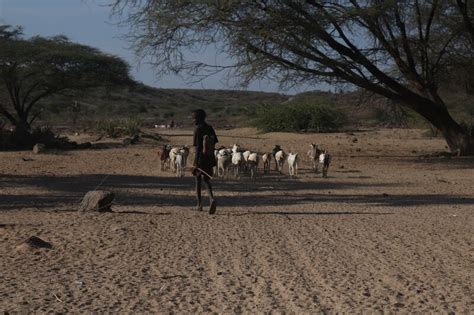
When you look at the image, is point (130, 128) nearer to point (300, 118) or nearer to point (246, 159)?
point (300, 118)

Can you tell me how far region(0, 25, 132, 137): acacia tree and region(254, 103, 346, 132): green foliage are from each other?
41.1ft

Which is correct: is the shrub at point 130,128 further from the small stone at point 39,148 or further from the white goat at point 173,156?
the white goat at point 173,156

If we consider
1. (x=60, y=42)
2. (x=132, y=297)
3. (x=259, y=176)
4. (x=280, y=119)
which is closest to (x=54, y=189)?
(x=259, y=176)

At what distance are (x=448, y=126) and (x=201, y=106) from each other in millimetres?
72653

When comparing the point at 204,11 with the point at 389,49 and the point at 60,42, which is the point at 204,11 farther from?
the point at 60,42

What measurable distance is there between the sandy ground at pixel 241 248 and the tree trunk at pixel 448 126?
27.9ft

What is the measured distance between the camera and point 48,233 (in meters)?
9.62

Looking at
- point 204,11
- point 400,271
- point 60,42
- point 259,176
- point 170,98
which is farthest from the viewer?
point 170,98

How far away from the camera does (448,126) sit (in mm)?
27391

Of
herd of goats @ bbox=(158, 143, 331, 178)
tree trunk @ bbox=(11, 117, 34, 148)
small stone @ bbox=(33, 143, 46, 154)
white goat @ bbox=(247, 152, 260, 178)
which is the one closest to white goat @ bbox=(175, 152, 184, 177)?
herd of goats @ bbox=(158, 143, 331, 178)

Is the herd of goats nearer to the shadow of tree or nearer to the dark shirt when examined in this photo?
the shadow of tree

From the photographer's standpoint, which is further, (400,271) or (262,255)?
(262,255)

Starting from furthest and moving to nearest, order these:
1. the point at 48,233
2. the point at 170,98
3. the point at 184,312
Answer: the point at 170,98, the point at 48,233, the point at 184,312

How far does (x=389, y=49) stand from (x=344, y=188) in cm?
931
